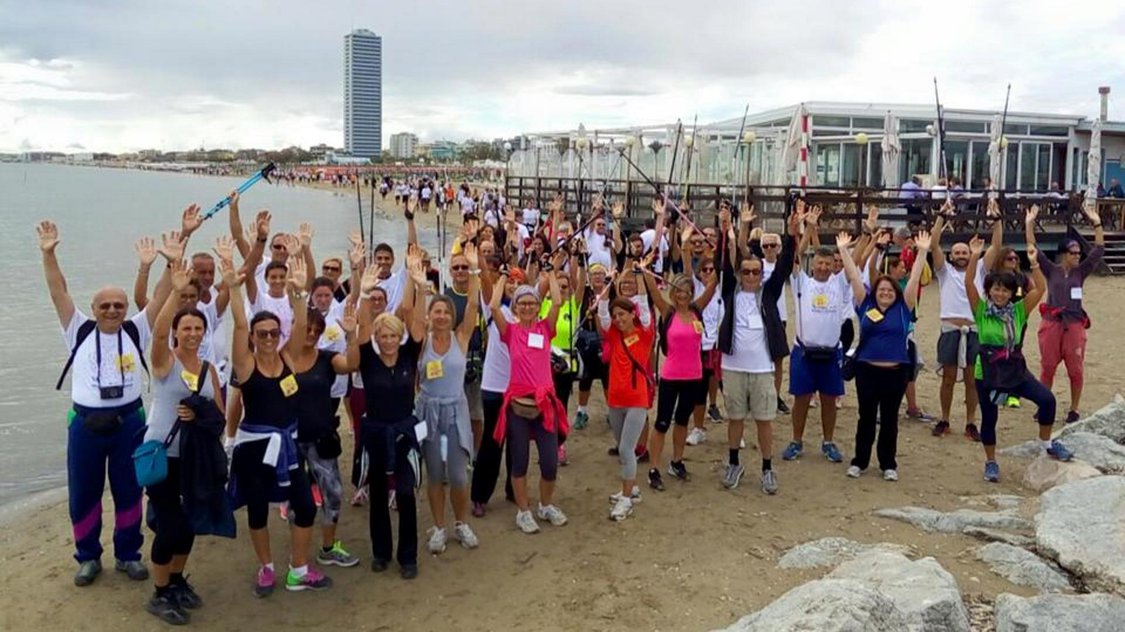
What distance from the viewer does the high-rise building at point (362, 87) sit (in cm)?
4794

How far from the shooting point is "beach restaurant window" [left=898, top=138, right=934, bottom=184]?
22531 mm

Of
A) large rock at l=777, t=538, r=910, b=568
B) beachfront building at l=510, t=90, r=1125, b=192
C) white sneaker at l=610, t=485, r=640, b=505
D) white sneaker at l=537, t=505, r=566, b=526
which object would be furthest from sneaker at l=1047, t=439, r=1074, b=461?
beachfront building at l=510, t=90, r=1125, b=192

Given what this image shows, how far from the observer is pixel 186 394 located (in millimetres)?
4594

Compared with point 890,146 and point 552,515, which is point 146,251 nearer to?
point 552,515

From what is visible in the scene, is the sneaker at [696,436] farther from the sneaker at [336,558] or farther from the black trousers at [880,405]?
the sneaker at [336,558]

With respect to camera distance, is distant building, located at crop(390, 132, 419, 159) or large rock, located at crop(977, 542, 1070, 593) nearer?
large rock, located at crop(977, 542, 1070, 593)

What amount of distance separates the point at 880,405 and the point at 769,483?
110cm

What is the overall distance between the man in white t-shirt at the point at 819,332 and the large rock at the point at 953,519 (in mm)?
1148

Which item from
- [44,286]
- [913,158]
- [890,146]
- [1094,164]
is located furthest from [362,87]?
[1094,164]

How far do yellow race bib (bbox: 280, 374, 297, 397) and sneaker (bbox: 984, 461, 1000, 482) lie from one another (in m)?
5.13

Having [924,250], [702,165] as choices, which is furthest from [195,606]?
[702,165]

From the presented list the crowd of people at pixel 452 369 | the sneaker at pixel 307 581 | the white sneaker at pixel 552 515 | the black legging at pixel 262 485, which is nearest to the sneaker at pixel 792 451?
the crowd of people at pixel 452 369

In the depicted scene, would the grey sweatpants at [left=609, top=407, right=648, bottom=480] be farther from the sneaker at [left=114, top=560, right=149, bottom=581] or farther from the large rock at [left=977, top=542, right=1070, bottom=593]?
the sneaker at [left=114, top=560, right=149, bottom=581]

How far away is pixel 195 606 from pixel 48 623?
783mm
